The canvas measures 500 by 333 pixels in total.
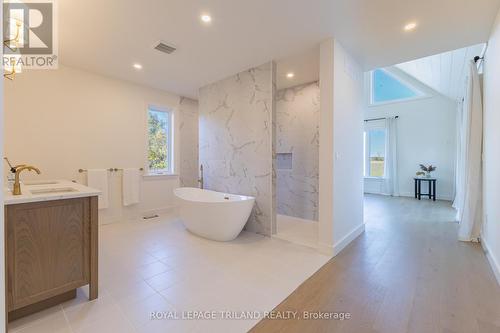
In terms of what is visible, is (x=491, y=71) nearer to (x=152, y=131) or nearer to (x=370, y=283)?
(x=370, y=283)

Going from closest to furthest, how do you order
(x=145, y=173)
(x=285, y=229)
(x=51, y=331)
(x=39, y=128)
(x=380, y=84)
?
(x=51, y=331) < (x=39, y=128) < (x=285, y=229) < (x=145, y=173) < (x=380, y=84)

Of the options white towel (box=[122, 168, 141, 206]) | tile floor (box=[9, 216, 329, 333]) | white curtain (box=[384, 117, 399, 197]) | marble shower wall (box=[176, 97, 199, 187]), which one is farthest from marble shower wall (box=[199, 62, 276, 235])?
white curtain (box=[384, 117, 399, 197])

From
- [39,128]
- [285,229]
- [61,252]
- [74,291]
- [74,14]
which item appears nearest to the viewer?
[61,252]

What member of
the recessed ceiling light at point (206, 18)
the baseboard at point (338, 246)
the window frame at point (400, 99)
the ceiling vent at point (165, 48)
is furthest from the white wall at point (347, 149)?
the window frame at point (400, 99)

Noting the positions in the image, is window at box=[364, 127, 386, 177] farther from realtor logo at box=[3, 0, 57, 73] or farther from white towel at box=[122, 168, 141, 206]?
realtor logo at box=[3, 0, 57, 73]

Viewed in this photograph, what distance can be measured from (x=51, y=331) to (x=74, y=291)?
1.34ft

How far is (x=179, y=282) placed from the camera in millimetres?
2049

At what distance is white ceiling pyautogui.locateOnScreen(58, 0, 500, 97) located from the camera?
6.82 feet

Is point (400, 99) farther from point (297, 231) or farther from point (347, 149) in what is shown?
point (297, 231)

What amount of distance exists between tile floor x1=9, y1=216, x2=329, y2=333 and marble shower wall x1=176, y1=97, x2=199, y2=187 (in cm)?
203

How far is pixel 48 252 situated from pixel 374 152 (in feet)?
26.7

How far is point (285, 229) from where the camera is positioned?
3535 millimetres

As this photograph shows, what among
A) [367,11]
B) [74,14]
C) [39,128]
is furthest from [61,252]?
[367,11]

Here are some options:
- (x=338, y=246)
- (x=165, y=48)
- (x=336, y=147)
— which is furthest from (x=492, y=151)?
(x=165, y=48)
